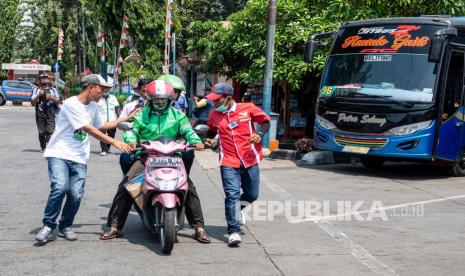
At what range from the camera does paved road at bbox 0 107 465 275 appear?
609cm

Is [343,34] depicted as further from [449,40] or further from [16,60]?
[16,60]

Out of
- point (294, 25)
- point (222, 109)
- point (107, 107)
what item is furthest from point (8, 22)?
point (222, 109)

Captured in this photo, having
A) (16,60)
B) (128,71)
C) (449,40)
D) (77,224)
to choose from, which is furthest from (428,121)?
(16,60)

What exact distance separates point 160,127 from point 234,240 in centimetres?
133

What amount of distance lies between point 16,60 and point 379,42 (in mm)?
51964

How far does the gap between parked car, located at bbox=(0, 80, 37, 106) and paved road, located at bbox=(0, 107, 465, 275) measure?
3541 centimetres

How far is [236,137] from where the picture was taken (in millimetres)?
7098

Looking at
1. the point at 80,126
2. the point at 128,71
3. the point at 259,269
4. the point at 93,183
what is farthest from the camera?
the point at 128,71

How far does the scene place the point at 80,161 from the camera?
687 cm

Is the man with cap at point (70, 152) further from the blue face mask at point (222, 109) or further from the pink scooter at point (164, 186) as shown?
the blue face mask at point (222, 109)

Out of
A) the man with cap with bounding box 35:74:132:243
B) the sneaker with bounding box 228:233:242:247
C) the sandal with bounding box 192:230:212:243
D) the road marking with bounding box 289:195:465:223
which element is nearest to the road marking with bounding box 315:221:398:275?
the road marking with bounding box 289:195:465:223

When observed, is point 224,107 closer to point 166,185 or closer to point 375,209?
point 166,185

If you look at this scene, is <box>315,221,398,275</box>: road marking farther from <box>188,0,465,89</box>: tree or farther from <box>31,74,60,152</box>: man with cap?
<box>188,0,465,89</box>: tree

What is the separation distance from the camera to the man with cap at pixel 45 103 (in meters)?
14.9
